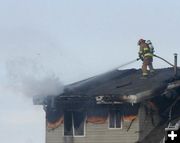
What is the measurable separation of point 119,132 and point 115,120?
24.3 inches

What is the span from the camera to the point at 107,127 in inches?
1020

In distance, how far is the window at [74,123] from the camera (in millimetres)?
26656

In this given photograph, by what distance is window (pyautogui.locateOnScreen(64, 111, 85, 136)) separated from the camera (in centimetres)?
Answer: 2666

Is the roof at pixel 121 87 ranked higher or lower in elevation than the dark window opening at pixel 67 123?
higher

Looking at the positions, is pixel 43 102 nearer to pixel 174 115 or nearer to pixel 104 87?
pixel 104 87

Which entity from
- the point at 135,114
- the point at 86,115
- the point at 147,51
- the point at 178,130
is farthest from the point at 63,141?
the point at 178,130

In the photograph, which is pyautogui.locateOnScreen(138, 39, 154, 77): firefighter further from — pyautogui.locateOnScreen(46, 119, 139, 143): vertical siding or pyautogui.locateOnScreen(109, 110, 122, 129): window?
pyautogui.locateOnScreen(46, 119, 139, 143): vertical siding

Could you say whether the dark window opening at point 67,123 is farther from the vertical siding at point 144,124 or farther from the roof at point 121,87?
the vertical siding at point 144,124

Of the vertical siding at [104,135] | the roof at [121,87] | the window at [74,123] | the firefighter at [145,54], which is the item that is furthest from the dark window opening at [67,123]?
the firefighter at [145,54]

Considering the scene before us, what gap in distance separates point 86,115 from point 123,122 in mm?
1898

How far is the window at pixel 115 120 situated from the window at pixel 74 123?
4.72ft

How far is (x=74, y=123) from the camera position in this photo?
27.0 m

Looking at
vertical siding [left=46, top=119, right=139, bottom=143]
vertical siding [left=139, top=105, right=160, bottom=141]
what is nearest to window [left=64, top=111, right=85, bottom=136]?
vertical siding [left=46, top=119, right=139, bottom=143]

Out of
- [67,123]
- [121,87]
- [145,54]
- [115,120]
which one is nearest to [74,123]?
[67,123]
